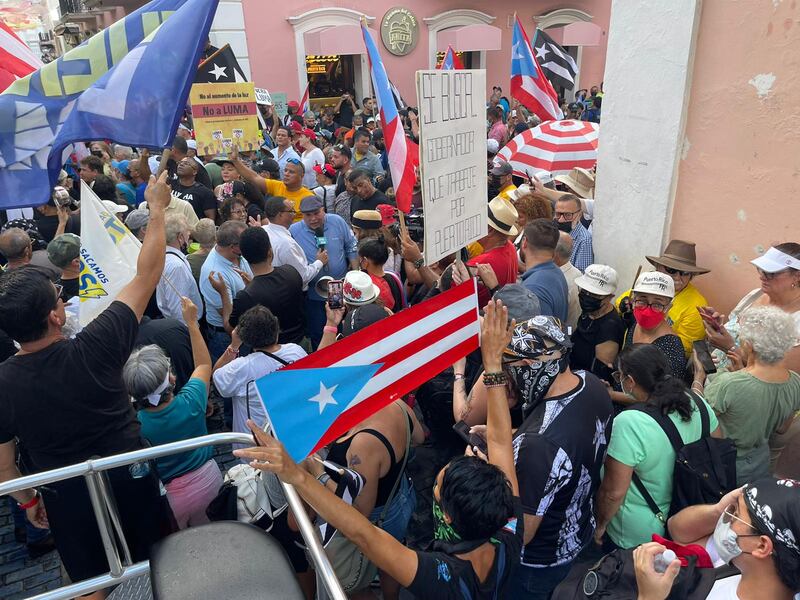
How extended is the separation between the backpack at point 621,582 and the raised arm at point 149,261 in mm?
2091

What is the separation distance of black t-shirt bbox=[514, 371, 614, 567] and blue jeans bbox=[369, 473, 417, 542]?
0.66m

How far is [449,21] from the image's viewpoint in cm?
2014

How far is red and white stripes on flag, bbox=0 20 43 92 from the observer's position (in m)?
4.45

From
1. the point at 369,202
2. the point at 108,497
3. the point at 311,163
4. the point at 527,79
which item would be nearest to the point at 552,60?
the point at 527,79

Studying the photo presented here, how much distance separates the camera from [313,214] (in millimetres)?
5398

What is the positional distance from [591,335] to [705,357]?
76cm

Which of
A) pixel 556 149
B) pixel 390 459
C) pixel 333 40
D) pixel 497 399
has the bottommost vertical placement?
pixel 390 459

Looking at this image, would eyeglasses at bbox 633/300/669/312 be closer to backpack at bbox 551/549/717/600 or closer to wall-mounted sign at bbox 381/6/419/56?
backpack at bbox 551/549/717/600

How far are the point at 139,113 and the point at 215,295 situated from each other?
1724 millimetres

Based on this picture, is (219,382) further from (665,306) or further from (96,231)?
(665,306)

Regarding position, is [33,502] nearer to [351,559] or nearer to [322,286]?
[351,559]

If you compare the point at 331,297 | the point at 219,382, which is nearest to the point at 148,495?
the point at 219,382

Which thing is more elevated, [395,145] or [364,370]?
[395,145]

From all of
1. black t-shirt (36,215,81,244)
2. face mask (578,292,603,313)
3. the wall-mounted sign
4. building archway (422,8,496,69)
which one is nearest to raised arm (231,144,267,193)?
black t-shirt (36,215,81,244)
